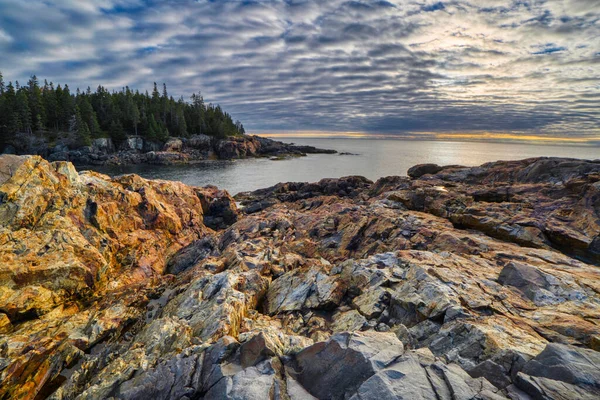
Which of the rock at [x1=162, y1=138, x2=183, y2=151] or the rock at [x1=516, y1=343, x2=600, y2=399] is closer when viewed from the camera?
the rock at [x1=516, y1=343, x2=600, y2=399]

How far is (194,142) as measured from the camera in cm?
12262

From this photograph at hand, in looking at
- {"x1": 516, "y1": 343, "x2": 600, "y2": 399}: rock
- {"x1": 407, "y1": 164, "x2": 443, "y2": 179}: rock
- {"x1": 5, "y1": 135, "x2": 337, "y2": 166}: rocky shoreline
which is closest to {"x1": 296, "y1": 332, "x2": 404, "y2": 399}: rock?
{"x1": 516, "y1": 343, "x2": 600, "y2": 399}: rock

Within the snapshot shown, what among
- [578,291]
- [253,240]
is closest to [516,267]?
[578,291]

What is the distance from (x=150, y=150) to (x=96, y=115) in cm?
2950

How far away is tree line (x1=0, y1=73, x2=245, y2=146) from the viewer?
9531cm

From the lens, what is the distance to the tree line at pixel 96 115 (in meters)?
95.3

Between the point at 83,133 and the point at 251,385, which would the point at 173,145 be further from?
the point at 251,385

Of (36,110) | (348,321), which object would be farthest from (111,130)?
(348,321)

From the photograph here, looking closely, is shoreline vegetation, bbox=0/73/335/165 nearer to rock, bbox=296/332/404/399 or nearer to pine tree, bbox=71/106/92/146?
pine tree, bbox=71/106/92/146

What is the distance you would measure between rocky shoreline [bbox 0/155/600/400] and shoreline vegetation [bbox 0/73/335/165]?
88.0 meters

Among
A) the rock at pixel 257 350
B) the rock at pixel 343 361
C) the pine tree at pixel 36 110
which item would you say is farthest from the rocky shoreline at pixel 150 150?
the rock at pixel 343 361

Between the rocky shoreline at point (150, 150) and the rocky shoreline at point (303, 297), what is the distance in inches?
3294

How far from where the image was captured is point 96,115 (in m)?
115

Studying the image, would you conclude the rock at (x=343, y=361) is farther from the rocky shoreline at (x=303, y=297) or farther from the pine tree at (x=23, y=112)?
the pine tree at (x=23, y=112)
